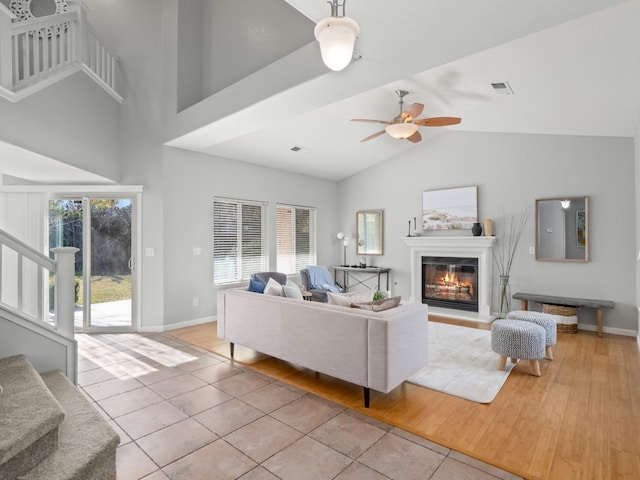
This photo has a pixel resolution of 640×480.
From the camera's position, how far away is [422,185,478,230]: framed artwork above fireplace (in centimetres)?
604

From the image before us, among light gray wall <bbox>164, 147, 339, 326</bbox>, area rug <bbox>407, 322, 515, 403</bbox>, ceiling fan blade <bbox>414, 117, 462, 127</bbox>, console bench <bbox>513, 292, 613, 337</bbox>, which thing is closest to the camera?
area rug <bbox>407, 322, 515, 403</bbox>

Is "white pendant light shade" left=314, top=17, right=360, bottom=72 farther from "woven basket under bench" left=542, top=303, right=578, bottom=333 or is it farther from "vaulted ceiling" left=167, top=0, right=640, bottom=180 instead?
"woven basket under bench" left=542, top=303, right=578, bottom=333

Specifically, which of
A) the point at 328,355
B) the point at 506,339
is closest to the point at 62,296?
the point at 328,355

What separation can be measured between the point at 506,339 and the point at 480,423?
118 cm

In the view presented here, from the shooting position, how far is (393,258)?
23.5 ft

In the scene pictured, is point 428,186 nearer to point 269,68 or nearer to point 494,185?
point 494,185

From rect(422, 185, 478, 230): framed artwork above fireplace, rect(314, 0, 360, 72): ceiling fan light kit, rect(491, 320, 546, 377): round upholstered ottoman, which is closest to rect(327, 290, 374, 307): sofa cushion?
rect(491, 320, 546, 377): round upholstered ottoman

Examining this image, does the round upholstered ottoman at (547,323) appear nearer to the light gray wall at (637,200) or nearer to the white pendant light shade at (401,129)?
the light gray wall at (637,200)

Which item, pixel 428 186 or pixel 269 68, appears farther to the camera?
pixel 428 186

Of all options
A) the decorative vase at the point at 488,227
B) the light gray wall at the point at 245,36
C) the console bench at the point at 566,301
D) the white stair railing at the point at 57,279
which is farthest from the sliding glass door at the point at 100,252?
the console bench at the point at 566,301

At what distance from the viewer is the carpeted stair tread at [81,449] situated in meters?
1.76

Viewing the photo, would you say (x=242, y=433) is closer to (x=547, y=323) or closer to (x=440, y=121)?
(x=547, y=323)

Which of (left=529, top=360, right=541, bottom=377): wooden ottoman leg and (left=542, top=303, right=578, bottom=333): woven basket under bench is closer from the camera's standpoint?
(left=529, top=360, right=541, bottom=377): wooden ottoman leg

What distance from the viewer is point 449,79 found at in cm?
381
